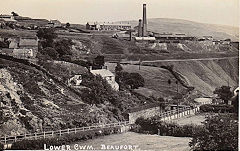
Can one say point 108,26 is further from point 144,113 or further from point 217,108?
point 217,108

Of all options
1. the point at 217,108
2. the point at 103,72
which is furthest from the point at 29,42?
the point at 217,108

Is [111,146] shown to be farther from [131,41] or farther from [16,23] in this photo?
[16,23]

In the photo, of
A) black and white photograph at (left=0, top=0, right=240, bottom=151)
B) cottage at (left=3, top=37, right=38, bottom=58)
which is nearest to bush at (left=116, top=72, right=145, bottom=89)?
black and white photograph at (left=0, top=0, right=240, bottom=151)

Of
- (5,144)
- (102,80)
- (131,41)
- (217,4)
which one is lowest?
(5,144)

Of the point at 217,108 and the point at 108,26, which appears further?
the point at 108,26

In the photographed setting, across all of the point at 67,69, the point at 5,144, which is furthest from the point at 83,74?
the point at 5,144

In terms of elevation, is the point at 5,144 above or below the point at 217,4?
below

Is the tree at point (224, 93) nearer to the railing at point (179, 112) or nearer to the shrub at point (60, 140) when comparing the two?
the railing at point (179, 112)

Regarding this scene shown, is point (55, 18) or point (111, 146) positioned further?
point (55, 18)
